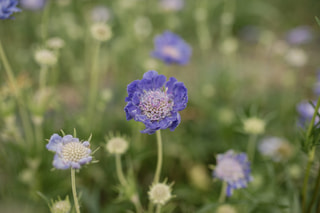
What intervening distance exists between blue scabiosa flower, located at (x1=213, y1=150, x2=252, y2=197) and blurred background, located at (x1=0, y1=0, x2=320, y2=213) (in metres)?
0.05

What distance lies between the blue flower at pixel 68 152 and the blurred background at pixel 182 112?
12cm

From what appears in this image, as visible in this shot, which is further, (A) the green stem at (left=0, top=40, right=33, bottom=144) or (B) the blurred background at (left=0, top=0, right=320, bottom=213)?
(B) the blurred background at (left=0, top=0, right=320, bottom=213)

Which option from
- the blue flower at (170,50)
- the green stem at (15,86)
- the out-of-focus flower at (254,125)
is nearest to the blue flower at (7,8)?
the green stem at (15,86)

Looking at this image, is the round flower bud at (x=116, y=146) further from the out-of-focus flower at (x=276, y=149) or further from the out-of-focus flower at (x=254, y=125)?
the out-of-focus flower at (x=276, y=149)

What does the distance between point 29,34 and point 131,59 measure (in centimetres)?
129

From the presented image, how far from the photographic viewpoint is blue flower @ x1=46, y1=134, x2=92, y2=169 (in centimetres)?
98

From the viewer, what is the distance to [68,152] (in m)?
1.01

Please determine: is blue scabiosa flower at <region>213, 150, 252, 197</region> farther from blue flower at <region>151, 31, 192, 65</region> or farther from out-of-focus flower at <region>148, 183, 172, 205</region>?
blue flower at <region>151, 31, 192, 65</region>

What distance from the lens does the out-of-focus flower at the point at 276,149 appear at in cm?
192

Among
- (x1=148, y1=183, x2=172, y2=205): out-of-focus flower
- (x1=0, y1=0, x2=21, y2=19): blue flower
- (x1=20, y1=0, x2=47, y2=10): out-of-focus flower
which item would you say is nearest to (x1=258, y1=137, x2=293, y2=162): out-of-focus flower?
(x1=148, y1=183, x2=172, y2=205): out-of-focus flower

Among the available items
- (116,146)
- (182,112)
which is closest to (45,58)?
(116,146)

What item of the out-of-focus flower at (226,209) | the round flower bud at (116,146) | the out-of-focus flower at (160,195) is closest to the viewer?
the out-of-focus flower at (160,195)

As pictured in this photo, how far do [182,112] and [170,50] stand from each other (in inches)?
19.6

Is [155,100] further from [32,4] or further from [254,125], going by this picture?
[32,4]
